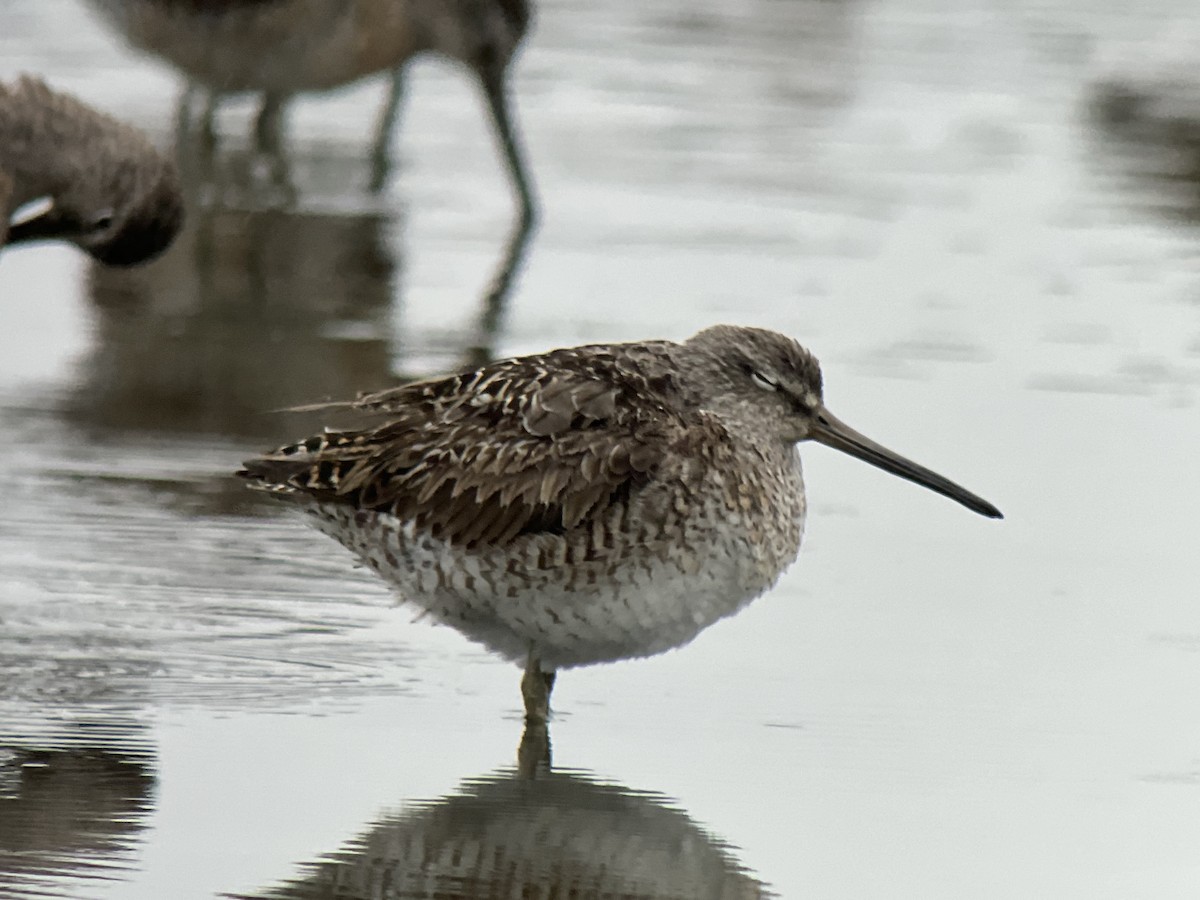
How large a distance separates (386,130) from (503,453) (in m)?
5.64

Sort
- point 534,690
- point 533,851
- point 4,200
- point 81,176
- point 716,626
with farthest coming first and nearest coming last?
1. point 81,176
2. point 4,200
3. point 716,626
4. point 534,690
5. point 533,851

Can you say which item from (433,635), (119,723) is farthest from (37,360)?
(119,723)

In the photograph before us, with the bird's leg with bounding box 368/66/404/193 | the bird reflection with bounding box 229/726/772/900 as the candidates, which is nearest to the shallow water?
the bird reflection with bounding box 229/726/772/900

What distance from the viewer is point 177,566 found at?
575 cm

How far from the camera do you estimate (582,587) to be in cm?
478

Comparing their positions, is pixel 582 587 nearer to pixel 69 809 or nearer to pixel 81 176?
pixel 69 809

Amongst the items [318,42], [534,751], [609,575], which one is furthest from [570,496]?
[318,42]

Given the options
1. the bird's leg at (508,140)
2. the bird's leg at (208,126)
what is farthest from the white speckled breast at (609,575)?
the bird's leg at (208,126)

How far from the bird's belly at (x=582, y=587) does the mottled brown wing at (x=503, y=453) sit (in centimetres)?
5

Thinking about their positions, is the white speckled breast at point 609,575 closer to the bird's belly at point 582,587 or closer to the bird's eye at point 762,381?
the bird's belly at point 582,587

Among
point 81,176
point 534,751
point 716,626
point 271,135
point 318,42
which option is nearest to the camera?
point 534,751

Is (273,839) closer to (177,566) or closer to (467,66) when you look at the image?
(177,566)

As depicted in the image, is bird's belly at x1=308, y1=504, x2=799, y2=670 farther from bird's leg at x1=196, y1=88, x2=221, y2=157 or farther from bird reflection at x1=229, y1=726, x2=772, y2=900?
bird's leg at x1=196, y1=88, x2=221, y2=157

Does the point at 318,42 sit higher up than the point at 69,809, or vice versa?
the point at 69,809
